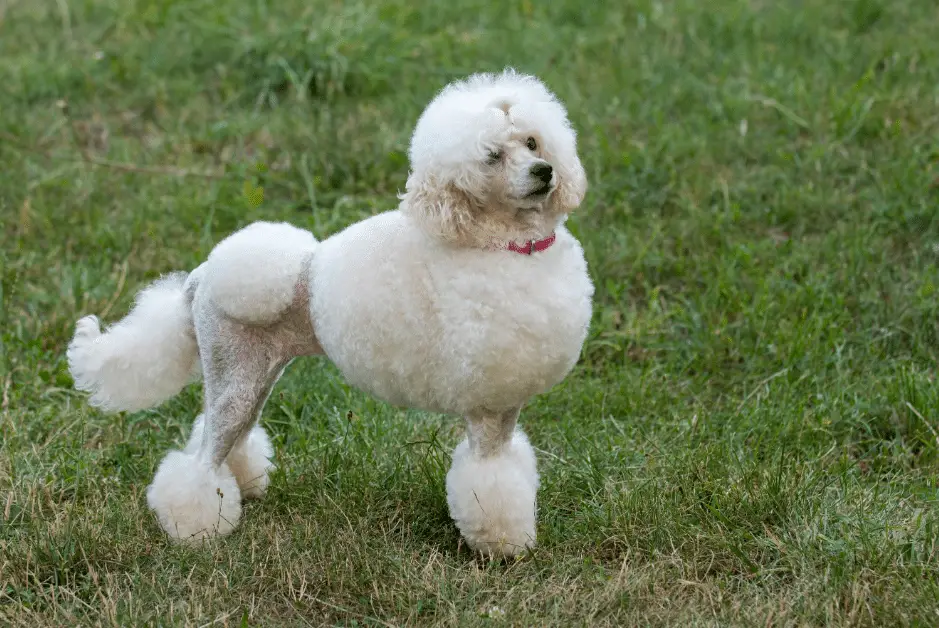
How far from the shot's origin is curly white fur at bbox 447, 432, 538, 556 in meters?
2.76

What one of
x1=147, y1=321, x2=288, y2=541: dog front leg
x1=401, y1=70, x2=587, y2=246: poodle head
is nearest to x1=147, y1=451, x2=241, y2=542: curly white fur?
x1=147, y1=321, x2=288, y2=541: dog front leg

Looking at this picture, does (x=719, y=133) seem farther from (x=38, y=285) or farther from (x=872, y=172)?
(x=38, y=285)

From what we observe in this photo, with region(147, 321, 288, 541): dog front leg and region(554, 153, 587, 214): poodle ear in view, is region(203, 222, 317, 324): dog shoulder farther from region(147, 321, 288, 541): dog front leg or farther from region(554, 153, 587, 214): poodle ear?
region(554, 153, 587, 214): poodle ear

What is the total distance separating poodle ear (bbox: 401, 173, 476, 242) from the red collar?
0.11 m

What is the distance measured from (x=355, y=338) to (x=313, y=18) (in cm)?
384

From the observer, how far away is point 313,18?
Result: 606cm

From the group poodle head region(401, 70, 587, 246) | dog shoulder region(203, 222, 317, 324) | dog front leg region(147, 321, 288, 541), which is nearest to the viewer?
poodle head region(401, 70, 587, 246)

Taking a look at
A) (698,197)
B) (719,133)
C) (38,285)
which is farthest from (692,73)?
(38,285)

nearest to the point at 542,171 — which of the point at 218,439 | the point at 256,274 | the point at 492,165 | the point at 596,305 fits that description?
the point at 492,165

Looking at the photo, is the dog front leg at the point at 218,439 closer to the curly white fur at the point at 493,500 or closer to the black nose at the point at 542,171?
the curly white fur at the point at 493,500

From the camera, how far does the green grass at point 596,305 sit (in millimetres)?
2801

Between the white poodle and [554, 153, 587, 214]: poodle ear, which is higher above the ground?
[554, 153, 587, 214]: poodle ear

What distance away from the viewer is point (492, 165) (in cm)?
253

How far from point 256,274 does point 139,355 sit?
468mm
